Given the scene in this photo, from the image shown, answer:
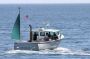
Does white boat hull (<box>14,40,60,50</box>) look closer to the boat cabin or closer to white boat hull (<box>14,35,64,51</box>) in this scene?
white boat hull (<box>14,35,64,51</box>)

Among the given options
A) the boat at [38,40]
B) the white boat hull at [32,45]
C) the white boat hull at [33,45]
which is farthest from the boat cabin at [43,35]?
the white boat hull at [32,45]

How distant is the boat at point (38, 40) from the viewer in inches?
2844

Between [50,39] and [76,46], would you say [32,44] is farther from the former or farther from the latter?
[76,46]

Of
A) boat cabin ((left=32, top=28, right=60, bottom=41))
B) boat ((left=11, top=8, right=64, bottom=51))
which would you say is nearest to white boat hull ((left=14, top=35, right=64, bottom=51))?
boat ((left=11, top=8, right=64, bottom=51))

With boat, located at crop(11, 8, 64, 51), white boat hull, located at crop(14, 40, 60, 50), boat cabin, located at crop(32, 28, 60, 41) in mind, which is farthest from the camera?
boat cabin, located at crop(32, 28, 60, 41)

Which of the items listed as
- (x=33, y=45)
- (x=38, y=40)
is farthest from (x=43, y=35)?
(x=33, y=45)

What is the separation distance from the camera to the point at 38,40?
7462 cm

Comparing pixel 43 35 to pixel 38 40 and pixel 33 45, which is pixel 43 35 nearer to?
pixel 38 40

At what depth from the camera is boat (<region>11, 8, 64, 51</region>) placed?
7225cm

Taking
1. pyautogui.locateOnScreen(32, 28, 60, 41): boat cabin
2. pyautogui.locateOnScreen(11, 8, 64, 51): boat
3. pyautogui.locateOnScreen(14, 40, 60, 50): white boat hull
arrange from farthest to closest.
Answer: pyautogui.locateOnScreen(32, 28, 60, 41): boat cabin, pyautogui.locateOnScreen(11, 8, 64, 51): boat, pyautogui.locateOnScreen(14, 40, 60, 50): white boat hull

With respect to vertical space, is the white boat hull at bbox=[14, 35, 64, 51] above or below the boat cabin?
below

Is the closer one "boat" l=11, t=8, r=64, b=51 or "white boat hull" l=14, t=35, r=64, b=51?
"white boat hull" l=14, t=35, r=64, b=51

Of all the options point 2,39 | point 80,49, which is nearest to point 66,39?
point 2,39

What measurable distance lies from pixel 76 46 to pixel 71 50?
5.20 meters
